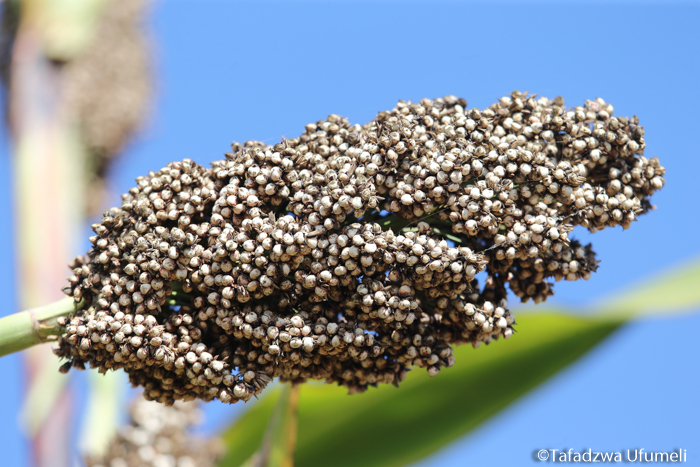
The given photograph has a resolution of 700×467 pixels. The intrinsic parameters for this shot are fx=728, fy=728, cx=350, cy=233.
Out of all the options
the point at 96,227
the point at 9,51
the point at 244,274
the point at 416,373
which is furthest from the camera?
the point at 9,51

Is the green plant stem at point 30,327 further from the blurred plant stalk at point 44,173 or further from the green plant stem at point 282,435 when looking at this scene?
the blurred plant stalk at point 44,173

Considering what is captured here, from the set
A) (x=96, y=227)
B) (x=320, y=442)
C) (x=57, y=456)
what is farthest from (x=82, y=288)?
(x=57, y=456)

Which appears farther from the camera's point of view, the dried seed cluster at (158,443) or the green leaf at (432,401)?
the dried seed cluster at (158,443)

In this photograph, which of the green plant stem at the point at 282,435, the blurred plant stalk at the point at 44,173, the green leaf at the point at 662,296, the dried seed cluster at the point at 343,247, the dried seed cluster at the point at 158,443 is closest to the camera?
the dried seed cluster at the point at 343,247

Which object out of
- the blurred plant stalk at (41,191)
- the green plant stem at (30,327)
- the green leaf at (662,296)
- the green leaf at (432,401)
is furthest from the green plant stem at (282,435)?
the blurred plant stalk at (41,191)

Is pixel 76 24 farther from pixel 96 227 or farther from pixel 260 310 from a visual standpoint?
pixel 260 310

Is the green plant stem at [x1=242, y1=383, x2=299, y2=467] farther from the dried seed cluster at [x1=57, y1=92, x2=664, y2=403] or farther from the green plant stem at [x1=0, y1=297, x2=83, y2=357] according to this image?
the green plant stem at [x1=0, y1=297, x2=83, y2=357]
